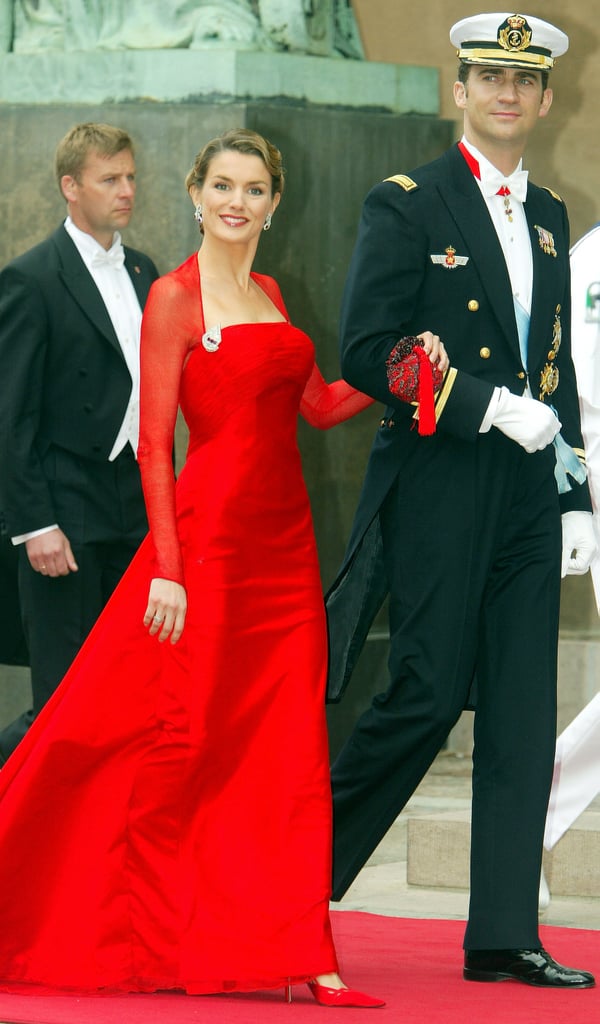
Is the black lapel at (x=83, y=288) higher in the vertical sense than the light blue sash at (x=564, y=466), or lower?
higher

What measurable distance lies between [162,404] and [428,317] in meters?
0.64

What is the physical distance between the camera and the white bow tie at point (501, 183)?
217 inches

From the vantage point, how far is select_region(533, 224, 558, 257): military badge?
5578 mm

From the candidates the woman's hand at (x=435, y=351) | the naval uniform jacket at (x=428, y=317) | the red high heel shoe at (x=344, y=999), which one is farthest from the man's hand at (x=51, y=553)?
the red high heel shoe at (x=344, y=999)

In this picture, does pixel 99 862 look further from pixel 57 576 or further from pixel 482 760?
pixel 57 576

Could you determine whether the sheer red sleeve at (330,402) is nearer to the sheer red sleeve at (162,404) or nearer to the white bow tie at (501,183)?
the sheer red sleeve at (162,404)

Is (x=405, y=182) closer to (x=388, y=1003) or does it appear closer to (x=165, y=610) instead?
(x=165, y=610)

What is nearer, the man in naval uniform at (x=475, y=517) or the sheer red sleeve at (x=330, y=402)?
the man in naval uniform at (x=475, y=517)

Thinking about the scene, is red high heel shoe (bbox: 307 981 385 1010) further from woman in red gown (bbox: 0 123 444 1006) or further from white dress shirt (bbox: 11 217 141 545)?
white dress shirt (bbox: 11 217 141 545)

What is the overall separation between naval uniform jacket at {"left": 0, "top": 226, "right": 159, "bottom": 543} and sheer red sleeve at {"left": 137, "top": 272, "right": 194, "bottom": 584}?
144 cm

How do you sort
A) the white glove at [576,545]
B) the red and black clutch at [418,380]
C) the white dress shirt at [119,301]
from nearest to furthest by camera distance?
the red and black clutch at [418,380] < the white glove at [576,545] < the white dress shirt at [119,301]

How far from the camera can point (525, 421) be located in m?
5.28

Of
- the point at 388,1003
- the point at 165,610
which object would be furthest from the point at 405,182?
the point at 388,1003

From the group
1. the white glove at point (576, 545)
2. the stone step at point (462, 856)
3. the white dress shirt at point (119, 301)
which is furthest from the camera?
the white dress shirt at point (119, 301)
